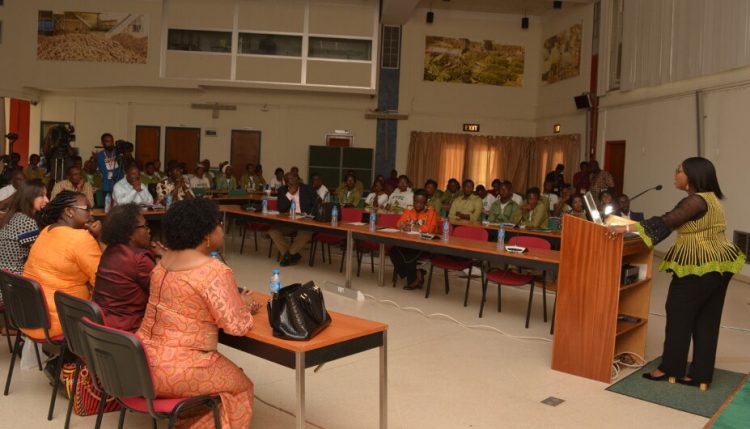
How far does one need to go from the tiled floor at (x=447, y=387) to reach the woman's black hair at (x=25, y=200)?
1066 mm

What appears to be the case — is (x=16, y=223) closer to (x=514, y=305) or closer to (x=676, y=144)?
(x=514, y=305)

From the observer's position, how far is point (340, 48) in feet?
52.9

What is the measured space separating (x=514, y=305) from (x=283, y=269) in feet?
10.8

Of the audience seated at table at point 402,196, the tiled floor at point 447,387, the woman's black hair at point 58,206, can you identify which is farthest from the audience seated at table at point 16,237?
the audience seated at table at point 402,196

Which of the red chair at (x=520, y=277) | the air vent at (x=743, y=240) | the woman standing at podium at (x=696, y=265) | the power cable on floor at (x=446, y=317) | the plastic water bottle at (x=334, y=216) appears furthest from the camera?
the air vent at (x=743, y=240)

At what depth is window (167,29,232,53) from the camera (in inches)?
621

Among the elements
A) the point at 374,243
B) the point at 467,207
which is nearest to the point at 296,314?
the point at 374,243

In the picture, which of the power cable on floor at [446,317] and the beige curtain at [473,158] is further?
the beige curtain at [473,158]

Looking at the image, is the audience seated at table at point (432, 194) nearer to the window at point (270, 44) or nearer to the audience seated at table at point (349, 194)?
the audience seated at table at point (349, 194)

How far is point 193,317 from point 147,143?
596 inches

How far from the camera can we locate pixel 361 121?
56.0 feet

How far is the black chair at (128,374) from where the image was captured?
8.71ft

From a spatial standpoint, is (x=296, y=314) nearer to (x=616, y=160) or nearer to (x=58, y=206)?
(x=58, y=206)

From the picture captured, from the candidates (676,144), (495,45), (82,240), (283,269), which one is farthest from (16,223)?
(495,45)
